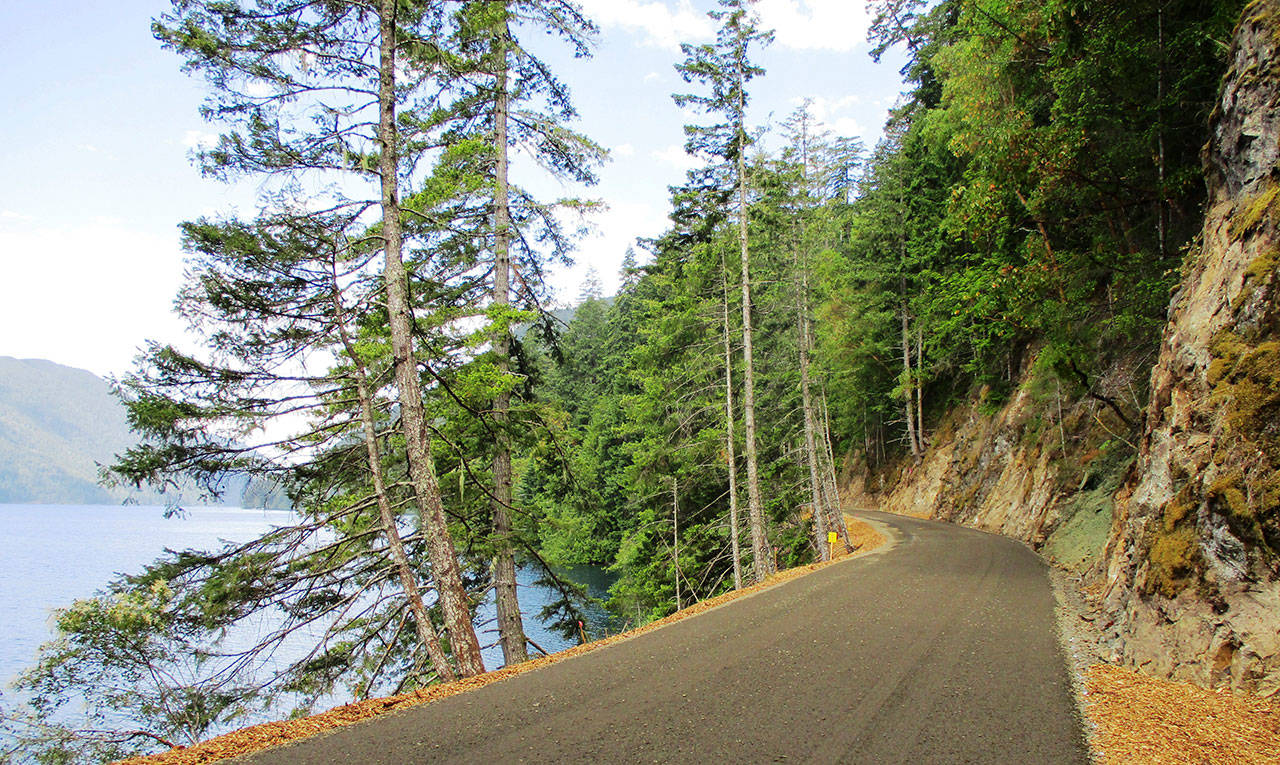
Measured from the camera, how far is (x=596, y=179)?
11281mm

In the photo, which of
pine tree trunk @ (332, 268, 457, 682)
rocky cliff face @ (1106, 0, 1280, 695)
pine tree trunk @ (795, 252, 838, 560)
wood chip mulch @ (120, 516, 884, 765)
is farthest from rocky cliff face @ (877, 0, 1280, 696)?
pine tree trunk @ (332, 268, 457, 682)

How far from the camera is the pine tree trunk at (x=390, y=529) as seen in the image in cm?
676

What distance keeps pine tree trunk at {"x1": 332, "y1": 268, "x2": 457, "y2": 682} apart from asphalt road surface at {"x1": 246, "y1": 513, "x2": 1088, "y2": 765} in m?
1.49

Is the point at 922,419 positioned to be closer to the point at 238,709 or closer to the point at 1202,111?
the point at 1202,111

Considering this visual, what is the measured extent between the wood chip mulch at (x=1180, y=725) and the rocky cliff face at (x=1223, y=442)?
0.82 ft

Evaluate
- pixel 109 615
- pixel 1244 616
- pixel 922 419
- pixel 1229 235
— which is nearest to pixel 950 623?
pixel 1244 616

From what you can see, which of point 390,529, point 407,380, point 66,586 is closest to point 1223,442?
point 407,380

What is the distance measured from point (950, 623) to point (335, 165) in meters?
9.89

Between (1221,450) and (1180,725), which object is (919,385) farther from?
(1180,725)

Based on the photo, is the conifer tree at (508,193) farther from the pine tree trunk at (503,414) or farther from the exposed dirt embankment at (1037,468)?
the exposed dirt embankment at (1037,468)

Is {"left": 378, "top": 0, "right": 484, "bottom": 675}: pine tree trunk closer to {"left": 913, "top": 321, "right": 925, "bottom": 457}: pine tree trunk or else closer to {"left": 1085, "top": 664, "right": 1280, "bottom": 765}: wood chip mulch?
{"left": 1085, "top": 664, "right": 1280, "bottom": 765}: wood chip mulch

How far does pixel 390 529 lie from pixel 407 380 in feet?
6.32

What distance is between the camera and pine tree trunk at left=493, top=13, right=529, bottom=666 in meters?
9.52

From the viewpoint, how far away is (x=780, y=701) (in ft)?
16.7
